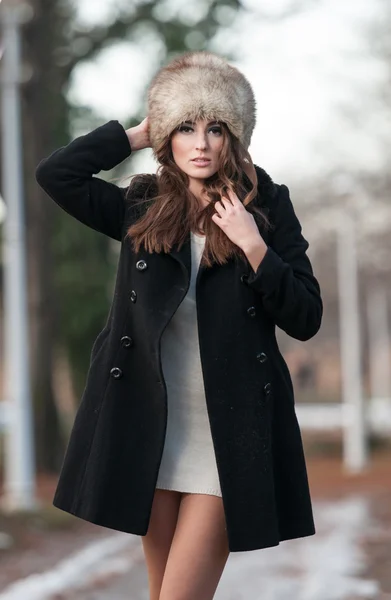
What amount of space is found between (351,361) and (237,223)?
908 inches

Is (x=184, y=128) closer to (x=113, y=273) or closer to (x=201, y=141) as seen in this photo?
(x=201, y=141)

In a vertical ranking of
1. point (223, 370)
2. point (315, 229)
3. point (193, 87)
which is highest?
point (315, 229)

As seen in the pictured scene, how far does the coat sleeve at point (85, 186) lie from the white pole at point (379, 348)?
5317cm

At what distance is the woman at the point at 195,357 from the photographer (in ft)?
11.9

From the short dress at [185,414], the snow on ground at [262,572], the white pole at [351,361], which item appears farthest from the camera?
the white pole at [351,361]

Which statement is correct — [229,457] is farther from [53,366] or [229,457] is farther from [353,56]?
[353,56]

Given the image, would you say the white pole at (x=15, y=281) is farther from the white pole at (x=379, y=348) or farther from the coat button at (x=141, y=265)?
the white pole at (x=379, y=348)

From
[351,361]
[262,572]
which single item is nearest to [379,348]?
[351,361]

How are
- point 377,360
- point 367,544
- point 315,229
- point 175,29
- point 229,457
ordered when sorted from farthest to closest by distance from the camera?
point 377,360, point 315,229, point 175,29, point 367,544, point 229,457

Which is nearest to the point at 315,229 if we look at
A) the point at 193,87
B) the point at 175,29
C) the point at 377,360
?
the point at 175,29

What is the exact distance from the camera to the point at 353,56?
75.5 ft

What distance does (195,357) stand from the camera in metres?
3.72

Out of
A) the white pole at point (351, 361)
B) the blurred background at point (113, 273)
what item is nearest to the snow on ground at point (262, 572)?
the blurred background at point (113, 273)

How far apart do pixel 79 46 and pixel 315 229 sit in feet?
46.8
